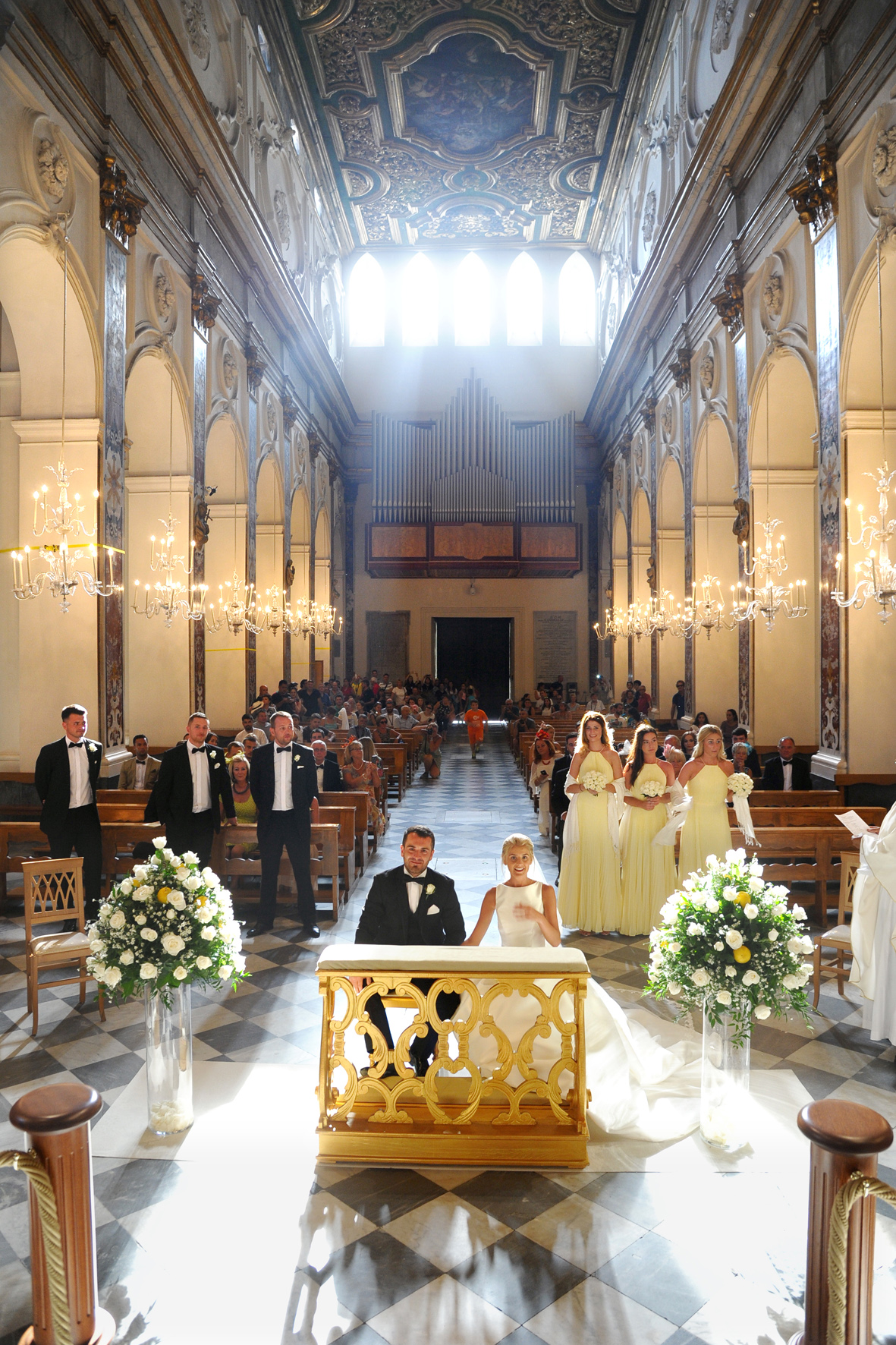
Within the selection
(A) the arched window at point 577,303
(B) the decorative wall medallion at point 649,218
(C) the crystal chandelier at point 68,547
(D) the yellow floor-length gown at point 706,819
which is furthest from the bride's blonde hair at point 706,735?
(A) the arched window at point 577,303

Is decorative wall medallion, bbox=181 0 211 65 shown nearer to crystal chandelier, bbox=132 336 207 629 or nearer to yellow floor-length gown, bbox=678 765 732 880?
crystal chandelier, bbox=132 336 207 629

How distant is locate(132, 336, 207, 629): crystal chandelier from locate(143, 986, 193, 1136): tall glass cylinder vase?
6.40m

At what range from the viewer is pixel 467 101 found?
18.1 m

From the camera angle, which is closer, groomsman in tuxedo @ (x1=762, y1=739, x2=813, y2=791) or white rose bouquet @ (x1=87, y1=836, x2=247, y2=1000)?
white rose bouquet @ (x1=87, y1=836, x2=247, y2=1000)

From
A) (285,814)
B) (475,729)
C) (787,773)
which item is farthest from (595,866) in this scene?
(475,729)

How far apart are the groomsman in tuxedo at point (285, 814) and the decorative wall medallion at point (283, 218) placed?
12433 mm

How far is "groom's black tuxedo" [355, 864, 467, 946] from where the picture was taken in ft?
14.8

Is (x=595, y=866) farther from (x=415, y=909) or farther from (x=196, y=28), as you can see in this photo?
(x=196, y=28)

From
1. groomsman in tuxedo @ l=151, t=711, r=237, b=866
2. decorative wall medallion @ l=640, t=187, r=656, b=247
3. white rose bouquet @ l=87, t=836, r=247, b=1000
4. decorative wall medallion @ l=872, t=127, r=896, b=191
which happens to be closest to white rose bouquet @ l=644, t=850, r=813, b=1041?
white rose bouquet @ l=87, t=836, r=247, b=1000

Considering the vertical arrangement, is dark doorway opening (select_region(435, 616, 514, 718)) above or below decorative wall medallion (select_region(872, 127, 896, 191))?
below

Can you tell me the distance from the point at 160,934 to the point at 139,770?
557 centimetres

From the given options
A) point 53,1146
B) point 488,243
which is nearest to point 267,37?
point 488,243

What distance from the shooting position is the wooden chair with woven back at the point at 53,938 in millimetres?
5348

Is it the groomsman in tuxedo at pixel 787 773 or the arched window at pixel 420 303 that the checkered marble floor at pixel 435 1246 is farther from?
the arched window at pixel 420 303
